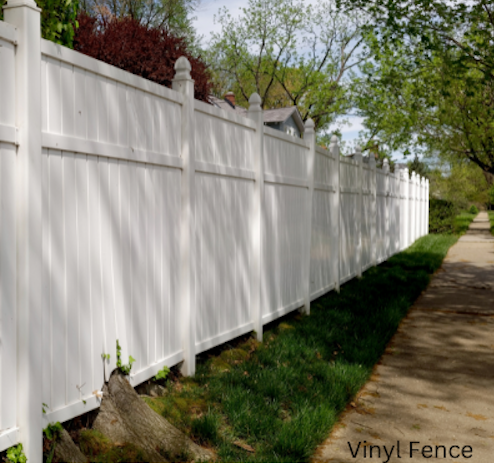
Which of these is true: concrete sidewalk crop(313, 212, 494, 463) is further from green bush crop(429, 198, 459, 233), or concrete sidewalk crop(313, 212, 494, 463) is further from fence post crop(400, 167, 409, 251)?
green bush crop(429, 198, 459, 233)

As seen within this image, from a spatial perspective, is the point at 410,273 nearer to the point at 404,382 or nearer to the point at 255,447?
the point at 404,382

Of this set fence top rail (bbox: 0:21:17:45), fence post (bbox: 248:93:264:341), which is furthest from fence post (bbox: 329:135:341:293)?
fence top rail (bbox: 0:21:17:45)

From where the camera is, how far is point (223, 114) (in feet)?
15.3

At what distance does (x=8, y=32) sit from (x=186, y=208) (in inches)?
73.7

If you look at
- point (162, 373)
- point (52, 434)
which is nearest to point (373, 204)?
point (162, 373)

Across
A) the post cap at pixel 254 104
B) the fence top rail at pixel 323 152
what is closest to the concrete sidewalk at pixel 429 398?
the fence top rail at pixel 323 152

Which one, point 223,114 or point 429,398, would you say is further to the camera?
point 223,114

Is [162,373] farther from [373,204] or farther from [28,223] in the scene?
[373,204]

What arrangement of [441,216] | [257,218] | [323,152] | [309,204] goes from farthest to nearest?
[441,216] → [323,152] → [309,204] → [257,218]

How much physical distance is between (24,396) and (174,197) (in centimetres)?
184

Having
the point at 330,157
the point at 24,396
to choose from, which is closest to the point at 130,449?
the point at 24,396

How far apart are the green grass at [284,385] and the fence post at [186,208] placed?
44 centimetres

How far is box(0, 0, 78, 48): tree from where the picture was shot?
388 centimetres

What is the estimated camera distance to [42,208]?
107 inches
